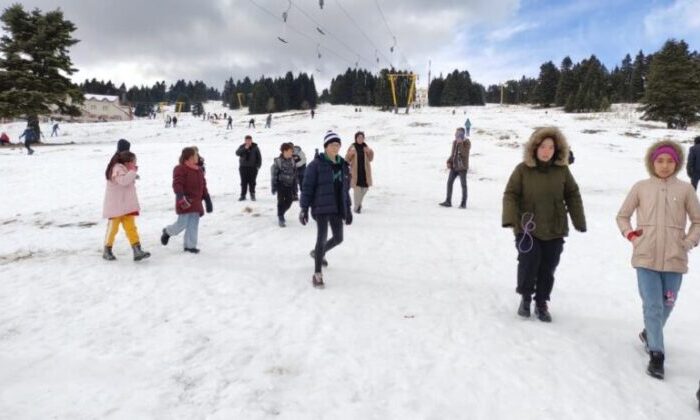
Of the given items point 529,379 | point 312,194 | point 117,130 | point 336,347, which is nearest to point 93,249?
point 312,194

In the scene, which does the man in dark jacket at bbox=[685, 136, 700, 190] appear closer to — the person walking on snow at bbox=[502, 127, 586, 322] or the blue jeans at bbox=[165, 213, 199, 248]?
the person walking on snow at bbox=[502, 127, 586, 322]

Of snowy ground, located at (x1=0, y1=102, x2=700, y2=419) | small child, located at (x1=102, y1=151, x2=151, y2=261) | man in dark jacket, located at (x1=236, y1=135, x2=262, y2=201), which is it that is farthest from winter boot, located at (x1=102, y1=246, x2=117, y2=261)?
man in dark jacket, located at (x1=236, y1=135, x2=262, y2=201)

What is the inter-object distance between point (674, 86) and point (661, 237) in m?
53.9

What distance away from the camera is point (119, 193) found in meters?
6.89

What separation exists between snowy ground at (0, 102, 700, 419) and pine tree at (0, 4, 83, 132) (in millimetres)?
33085

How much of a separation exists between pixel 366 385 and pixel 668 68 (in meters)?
56.5

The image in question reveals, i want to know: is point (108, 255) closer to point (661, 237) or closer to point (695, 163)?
point (661, 237)

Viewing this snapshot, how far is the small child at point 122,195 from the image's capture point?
681cm


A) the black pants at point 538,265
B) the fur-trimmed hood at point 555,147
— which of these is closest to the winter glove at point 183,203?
the black pants at point 538,265

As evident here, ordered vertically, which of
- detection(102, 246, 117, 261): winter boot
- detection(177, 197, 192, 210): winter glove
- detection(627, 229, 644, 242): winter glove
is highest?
detection(627, 229, 644, 242): winter glove

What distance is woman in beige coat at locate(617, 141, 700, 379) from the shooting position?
13.0 ft

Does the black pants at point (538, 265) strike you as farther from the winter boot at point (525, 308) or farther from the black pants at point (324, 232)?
the black pants at point (324, 232)

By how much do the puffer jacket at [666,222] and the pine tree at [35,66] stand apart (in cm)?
4405

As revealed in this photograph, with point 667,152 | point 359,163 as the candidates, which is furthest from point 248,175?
point 667,152
